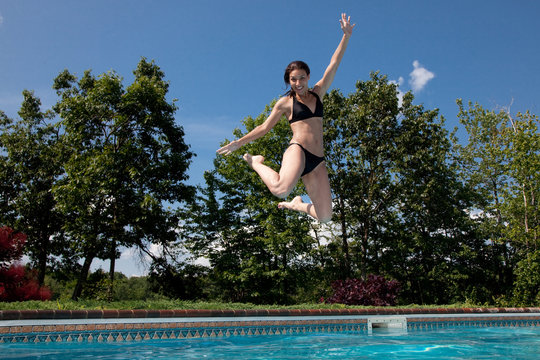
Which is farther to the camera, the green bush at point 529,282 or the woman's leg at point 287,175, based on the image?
the green bush at point 529,282

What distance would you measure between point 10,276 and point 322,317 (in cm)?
876

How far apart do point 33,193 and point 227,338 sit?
14.7m

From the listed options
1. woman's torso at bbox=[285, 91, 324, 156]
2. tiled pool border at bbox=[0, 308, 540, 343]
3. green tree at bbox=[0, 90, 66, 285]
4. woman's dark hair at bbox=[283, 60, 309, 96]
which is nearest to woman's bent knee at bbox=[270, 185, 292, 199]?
woman's torso at bbox=[285, 91, 324, 156]

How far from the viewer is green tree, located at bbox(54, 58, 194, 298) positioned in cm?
1519

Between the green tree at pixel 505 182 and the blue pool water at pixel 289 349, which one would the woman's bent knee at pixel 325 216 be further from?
the green tree at pixel 505 182

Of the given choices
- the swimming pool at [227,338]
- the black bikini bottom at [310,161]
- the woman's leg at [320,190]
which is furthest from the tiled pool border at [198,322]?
the black bikini bottom at [310,161]

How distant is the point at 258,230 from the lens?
2123 cm

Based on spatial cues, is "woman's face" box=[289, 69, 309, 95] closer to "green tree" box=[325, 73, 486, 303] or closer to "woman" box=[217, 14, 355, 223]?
"woman" box=[217, 14, 355, 223]

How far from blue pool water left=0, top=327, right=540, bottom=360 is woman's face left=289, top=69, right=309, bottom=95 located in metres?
4.00

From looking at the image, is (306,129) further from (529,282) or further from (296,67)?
(529,282)

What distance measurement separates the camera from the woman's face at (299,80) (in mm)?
3689

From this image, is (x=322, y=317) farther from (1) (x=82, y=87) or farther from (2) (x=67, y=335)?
(1) (x=82, y=87)

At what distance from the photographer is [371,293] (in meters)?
15.2

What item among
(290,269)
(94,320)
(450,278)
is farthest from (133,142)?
(450,278)
